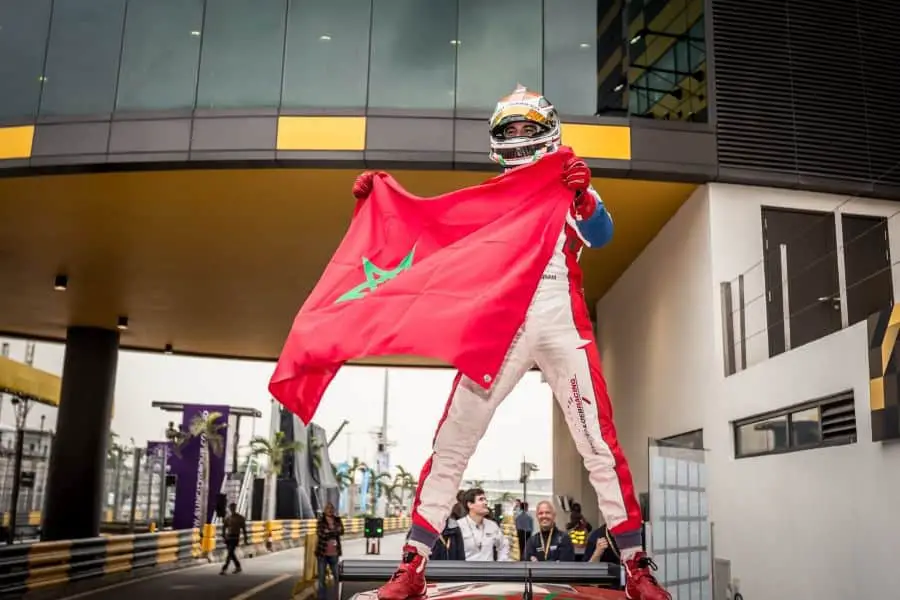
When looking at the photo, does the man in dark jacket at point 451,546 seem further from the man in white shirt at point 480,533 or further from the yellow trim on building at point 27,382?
the yellow trim on building at point 27,382

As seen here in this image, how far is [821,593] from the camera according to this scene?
717 centimetres

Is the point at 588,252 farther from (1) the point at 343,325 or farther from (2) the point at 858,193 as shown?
(1) the point at 343,325

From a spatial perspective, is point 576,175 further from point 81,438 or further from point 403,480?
point 403,480

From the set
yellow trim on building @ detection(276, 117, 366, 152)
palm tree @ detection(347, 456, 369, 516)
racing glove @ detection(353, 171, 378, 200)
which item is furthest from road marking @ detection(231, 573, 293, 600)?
palm tree @ detection(347, 456, 369, 516)

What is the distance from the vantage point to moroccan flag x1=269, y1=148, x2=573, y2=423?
3.82m

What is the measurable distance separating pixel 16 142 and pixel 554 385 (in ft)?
31.9

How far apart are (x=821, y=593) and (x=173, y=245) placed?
35.2 ft

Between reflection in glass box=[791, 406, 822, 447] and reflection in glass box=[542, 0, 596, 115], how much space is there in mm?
4621

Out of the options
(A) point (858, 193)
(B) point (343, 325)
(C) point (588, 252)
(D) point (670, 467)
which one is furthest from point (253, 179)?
(B) point (343, 325)

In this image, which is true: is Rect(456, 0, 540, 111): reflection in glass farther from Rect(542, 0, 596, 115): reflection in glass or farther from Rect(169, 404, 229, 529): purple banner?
Rect(169, 404, 229, 529): purple banner

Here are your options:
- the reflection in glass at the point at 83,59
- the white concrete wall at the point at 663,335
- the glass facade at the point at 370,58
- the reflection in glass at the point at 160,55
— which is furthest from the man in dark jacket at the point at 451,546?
the reflection in glass at the point at 83,59

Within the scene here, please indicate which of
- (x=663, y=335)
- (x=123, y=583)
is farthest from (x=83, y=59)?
(x=123, y=583)

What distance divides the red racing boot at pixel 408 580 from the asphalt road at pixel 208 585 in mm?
8080

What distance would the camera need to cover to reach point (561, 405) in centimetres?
399
